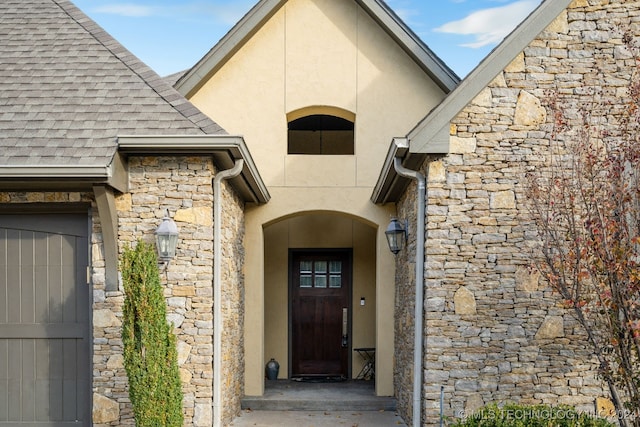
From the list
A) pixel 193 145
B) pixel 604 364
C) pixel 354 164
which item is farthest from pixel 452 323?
pixel 354 164

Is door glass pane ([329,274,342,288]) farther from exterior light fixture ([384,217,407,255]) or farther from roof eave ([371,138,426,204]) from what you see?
exterior light fixture ([384,217,407,255])

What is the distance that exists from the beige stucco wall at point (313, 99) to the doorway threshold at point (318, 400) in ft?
3.07

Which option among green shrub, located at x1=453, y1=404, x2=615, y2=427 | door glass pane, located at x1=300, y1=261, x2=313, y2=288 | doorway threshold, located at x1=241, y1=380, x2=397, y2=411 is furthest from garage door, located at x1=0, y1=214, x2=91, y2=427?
door glass pane, located at x1=300, y1=261, x2=313, y2=288

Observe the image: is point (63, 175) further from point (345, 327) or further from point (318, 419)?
point (345, 327)

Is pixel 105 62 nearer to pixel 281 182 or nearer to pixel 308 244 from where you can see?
pixel 281 182

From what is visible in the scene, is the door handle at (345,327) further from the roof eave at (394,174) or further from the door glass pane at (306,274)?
the roof eave at (394,174)

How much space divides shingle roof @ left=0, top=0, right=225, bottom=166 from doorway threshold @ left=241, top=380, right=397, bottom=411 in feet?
15.9

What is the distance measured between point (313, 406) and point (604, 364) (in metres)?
5.24

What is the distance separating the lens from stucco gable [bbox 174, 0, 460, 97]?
9.96m

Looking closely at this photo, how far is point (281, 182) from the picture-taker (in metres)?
10.4

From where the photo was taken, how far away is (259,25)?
10.1 m

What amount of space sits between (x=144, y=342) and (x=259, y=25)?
600cm

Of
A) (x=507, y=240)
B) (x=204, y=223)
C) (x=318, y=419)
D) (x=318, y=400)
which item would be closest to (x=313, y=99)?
(x=204, y=223)

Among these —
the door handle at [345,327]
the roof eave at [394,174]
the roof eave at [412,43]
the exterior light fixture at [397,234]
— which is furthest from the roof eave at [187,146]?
the door handle at [345,327]
